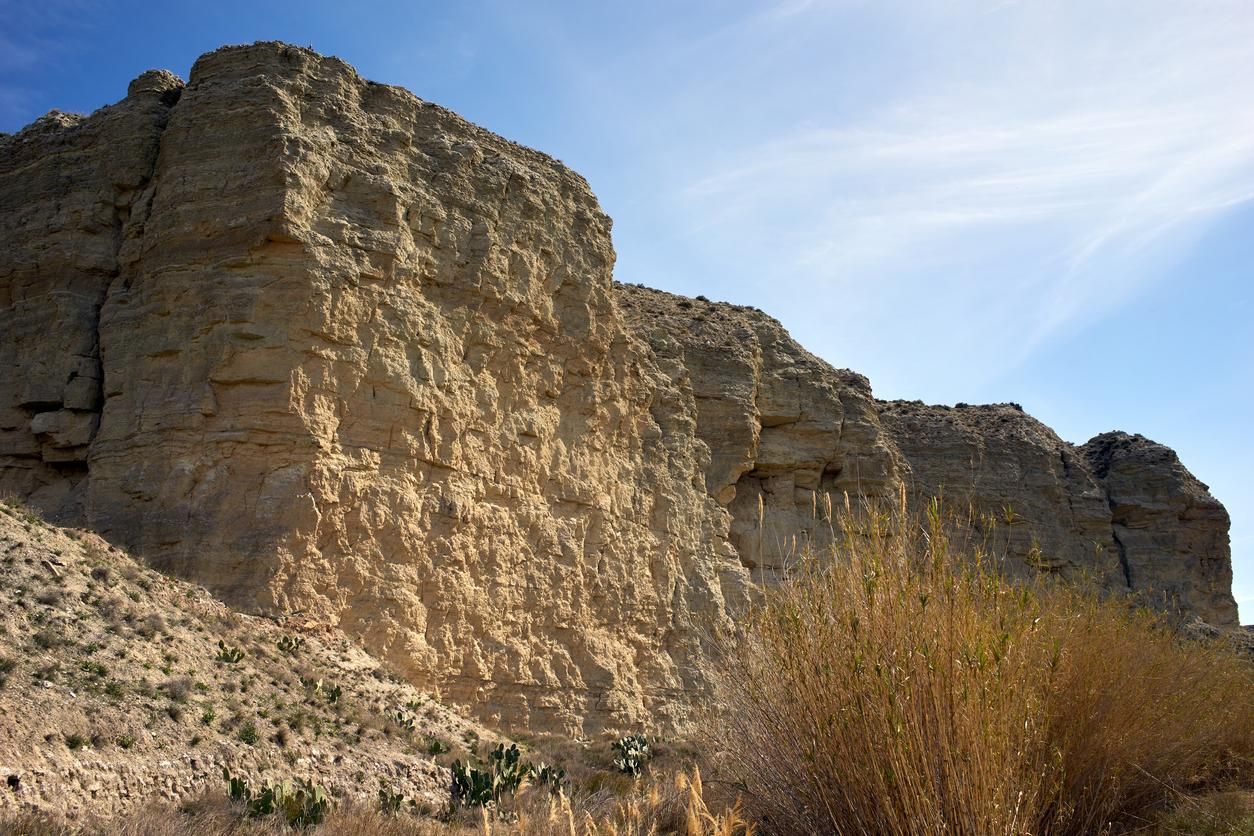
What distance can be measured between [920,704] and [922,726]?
10 centimetres

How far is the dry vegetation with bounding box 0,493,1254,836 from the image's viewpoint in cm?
Result: 446

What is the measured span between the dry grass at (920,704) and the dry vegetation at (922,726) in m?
0.01

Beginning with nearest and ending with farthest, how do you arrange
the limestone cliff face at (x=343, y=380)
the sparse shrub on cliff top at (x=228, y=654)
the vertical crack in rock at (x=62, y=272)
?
the sparse shrub on cliff top at (x=228, y=654) < the limestone cliff face at (x=343, y=380) < the vertical crack in rock at (x=62, y=272)

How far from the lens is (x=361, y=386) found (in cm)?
1636

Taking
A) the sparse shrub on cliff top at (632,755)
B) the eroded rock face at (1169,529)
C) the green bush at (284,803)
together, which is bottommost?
the sparse shrub on cliff top at (632,755)

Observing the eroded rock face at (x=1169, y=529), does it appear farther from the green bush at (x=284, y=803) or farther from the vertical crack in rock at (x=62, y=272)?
the vertical crack in rock at (x=62, y=272)

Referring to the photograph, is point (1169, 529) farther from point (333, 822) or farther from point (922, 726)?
point (922, 726)

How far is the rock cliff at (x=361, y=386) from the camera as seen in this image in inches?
602

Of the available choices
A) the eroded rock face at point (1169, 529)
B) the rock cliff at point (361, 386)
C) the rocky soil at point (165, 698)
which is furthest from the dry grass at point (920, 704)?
the eroded rock face at point (1169, 529)

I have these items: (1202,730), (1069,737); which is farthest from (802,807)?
(1202,730)

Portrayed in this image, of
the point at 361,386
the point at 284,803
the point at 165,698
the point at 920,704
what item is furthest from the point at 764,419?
the point at 920,704

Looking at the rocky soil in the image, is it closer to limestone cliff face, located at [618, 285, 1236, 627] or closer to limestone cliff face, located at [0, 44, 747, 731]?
limestone cliff face, located at [0, 44, 747, 731]

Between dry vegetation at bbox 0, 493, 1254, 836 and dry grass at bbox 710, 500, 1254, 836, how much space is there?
0.04 feet

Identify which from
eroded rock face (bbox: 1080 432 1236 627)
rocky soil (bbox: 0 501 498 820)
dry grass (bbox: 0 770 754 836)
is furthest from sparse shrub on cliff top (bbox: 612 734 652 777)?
eroded rock face (bbox: 1080 432 1236 627)
